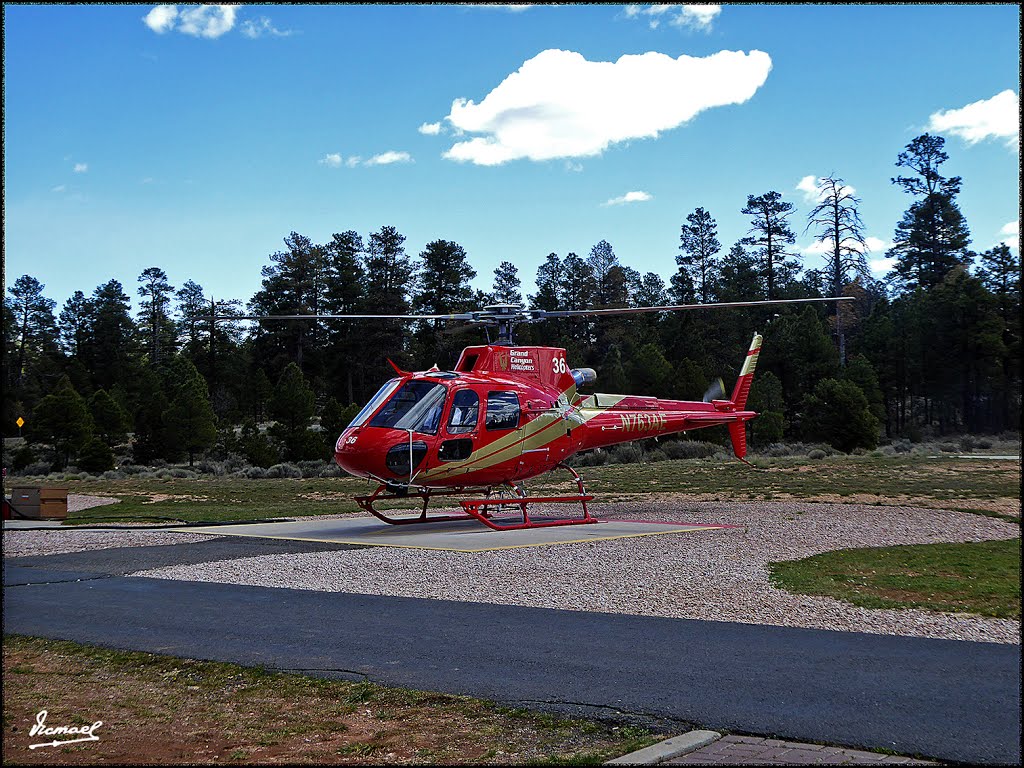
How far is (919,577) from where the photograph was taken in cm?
985

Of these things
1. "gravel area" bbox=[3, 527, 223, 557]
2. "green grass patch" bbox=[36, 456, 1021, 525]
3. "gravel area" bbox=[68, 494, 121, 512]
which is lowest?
"green grass patch" bbox=[36, 456, 1021, 525]

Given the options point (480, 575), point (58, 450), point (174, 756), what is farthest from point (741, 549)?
point (58, 450)

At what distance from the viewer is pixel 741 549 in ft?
40.3

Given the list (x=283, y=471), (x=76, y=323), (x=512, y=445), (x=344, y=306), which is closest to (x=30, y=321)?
(x=76, y=323)

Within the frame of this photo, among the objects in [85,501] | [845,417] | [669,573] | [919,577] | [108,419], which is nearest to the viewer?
[919,577]

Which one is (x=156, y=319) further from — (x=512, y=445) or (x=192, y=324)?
(x=512, y=445)

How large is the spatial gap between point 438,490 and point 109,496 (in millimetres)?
11587

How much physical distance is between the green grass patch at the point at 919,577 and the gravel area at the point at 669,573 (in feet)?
1.10

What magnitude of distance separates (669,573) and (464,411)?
561cm

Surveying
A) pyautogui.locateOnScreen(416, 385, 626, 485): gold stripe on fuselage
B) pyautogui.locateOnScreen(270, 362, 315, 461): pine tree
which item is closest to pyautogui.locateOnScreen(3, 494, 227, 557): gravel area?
pyautogui.locateOnScreen(416, 385, 626, 485): gold stripe on fuselage

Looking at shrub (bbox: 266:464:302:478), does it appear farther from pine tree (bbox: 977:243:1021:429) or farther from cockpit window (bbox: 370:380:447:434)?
pine tree (bbox: 977:243:1021:429)

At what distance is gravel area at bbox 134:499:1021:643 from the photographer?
7984mm

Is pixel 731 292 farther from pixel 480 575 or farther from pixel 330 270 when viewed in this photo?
pixel 480 575

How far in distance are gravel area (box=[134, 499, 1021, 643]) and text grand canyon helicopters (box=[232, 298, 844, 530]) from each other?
6.70 feet
